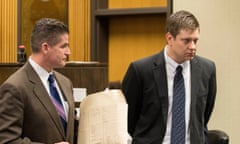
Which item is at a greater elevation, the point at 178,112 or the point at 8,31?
the point at 8,31

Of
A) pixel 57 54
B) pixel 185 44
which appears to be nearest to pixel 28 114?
pixel 57 54

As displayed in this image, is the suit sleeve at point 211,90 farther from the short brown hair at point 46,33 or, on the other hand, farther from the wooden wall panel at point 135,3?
the wooden wall panel at point 135,3

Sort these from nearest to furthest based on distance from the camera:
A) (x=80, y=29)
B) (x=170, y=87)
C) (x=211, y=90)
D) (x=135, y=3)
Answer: (x=170, y=87), (x=211, y=90), (x=135, y=3), (x=80, y=29)

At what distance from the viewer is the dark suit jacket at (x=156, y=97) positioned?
293 cm

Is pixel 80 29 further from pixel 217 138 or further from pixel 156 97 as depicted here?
pixel 156 97

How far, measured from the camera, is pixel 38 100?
227 cm

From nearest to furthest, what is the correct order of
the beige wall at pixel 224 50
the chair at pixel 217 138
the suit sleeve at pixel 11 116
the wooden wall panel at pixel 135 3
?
1. the suit sleeve at pixel 11 116
2. the chair at pixel 217 138
3. the beige wall at pixel 224 50
4. the wooden wall panel at pixel 135 3

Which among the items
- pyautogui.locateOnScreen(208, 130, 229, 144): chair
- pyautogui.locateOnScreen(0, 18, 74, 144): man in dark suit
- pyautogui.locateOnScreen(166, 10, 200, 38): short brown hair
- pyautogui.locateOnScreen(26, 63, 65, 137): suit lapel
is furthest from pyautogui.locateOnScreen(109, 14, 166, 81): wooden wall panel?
pyautogui.locateOnScreen(26, 63, 65, 137): suit lapel

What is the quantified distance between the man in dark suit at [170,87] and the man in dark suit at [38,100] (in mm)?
674

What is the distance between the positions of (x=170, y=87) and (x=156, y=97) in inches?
4.1

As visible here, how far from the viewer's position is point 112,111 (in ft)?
7.58

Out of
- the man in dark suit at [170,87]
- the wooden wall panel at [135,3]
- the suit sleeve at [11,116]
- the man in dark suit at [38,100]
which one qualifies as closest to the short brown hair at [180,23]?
the man in dark suit at [170,87]

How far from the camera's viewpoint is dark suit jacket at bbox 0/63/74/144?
215cm

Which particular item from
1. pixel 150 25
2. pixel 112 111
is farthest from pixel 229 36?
pixel 112 111
